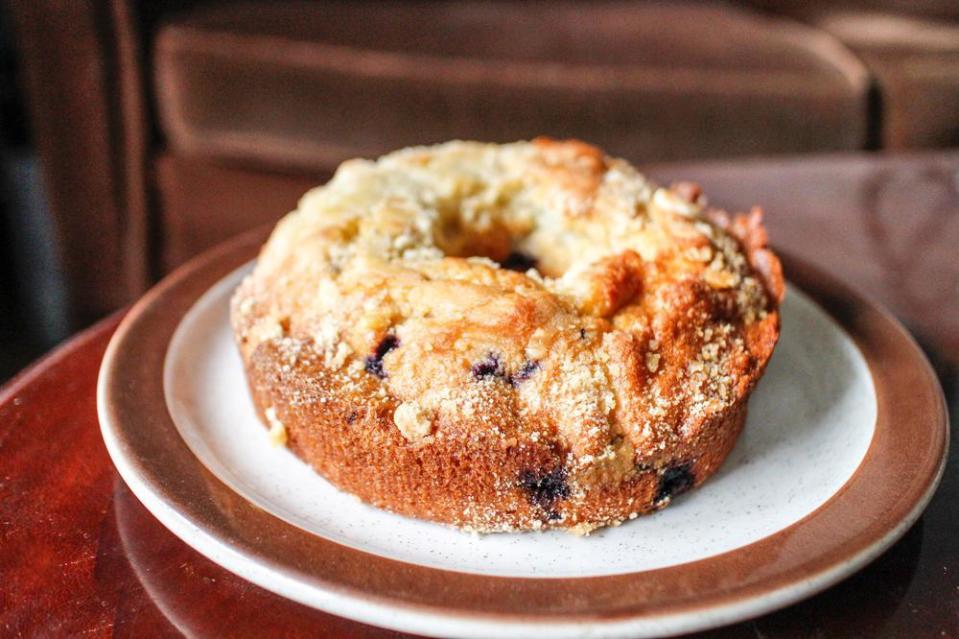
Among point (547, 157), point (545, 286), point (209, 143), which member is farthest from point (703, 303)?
point (209, 143)

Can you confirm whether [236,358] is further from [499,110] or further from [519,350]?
[499,110]

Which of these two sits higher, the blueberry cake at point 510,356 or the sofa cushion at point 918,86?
the blueberry cake at point 510,356

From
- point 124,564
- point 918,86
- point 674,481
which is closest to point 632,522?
point 674,481

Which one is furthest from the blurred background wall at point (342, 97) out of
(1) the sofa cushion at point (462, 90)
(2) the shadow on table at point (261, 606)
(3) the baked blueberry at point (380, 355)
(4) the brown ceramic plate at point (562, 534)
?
(2) the shadow on table at point (261, 606)

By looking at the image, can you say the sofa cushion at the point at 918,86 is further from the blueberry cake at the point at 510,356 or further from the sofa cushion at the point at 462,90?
the blueberry cake at the point at 510,356

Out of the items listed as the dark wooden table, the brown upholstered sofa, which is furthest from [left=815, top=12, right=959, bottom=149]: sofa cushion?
the dark wooden table

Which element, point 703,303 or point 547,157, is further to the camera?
point 547,157

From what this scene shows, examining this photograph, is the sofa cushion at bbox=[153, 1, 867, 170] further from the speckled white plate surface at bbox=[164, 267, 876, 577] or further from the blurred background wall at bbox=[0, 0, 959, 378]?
the speckled white plate surface at bbox=[164, 267, 876, 577]

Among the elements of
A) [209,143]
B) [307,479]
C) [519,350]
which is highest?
[519,350]
